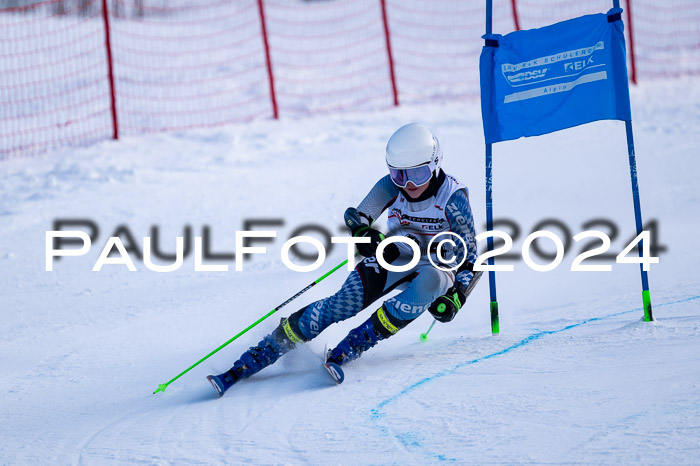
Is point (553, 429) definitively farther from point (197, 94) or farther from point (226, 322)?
point (197, 94)

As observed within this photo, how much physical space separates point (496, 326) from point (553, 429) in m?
1.72

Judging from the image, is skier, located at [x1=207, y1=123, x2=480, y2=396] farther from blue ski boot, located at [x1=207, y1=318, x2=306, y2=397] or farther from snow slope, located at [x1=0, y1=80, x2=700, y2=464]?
snow slope, located at [x1=0, y1=80, x2=700, y2=464]

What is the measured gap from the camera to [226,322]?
18.9 feet

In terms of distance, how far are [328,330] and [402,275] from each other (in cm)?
84

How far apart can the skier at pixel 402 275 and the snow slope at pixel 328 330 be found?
0.59 feet

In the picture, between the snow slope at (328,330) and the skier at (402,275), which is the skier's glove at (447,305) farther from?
the snow slope at (328,330)

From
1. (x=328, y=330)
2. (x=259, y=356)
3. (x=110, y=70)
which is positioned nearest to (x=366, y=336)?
(x=259, y=356)

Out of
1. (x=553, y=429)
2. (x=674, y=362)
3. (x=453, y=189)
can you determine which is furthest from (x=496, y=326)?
(x=553, y=429)

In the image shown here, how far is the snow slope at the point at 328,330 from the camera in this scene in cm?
341

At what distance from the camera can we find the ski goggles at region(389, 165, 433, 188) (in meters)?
4.62

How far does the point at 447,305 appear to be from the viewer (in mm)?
4398

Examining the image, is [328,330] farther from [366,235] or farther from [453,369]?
[453,369]

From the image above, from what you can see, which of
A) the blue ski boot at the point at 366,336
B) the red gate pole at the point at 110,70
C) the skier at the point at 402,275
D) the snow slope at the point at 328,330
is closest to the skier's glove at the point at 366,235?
the skier at the point at 402,275

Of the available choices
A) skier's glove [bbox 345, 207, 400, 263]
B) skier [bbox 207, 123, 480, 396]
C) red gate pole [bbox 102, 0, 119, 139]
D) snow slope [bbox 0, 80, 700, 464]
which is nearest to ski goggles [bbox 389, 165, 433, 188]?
skier [bbox 207, 123, 480, 396]
